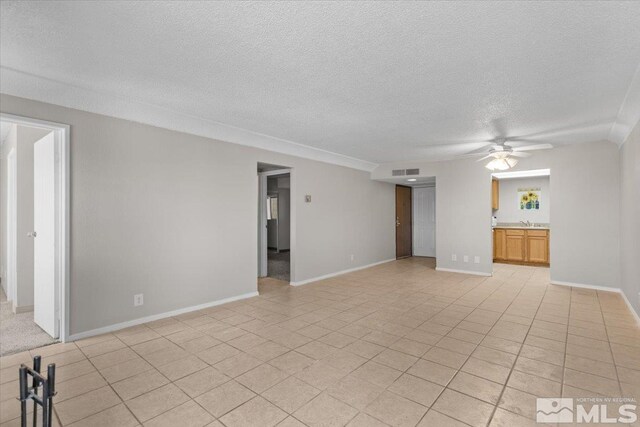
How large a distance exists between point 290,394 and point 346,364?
1.99 feet

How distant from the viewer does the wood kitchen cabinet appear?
284 inches

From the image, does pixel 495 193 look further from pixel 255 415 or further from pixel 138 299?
pixel 138 299

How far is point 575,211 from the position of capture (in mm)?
5258

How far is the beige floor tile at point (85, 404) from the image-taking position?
1.99 m

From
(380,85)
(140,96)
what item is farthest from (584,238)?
(140,96)

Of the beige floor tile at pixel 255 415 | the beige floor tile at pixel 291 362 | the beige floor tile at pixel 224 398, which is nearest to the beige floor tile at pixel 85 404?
the beige floor tile at pixel 224 398

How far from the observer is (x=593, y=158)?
16.7ft

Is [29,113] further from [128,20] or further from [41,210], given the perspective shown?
[128,20]

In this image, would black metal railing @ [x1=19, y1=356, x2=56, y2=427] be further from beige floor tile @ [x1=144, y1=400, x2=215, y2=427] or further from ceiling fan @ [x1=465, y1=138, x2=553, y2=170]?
ceiling fan @ [x1=465, y1=138, x2=553, y2=170]

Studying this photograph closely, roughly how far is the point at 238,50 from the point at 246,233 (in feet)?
9.56

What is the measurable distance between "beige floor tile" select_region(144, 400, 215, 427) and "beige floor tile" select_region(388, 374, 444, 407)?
4.14ft

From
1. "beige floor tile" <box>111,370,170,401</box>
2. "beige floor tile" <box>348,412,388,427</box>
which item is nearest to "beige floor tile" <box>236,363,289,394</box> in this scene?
"beige floor tile" <box>111,370,170,401</box>

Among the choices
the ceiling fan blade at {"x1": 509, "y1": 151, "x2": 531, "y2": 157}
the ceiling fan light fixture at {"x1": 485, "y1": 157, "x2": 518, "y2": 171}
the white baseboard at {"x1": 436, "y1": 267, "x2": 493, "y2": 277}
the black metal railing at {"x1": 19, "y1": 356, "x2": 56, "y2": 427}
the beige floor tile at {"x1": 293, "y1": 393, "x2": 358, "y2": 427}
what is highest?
the ceiling fan blade at {"x1": 509, "y1": 151, "x2": 531, "y2": 157}

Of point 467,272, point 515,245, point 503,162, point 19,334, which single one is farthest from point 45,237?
point 515,245
